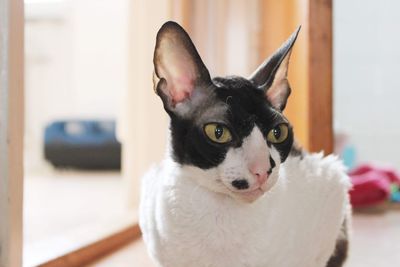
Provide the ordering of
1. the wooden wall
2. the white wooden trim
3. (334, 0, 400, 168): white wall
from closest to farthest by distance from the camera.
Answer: the white wooden trim → the wooden wall → (334, 0, 400, 168): white wall

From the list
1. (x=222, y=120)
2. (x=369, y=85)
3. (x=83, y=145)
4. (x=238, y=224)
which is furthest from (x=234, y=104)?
(x=83, y=145)

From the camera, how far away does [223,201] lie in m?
0.70

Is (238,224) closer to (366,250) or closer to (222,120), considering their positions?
(222,120)

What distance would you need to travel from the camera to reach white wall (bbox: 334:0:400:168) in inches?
99.3

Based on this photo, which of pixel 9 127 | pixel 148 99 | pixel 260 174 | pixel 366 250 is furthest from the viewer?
pixel 148 99

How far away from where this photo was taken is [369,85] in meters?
2.59

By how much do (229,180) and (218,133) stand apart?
56 millimetres

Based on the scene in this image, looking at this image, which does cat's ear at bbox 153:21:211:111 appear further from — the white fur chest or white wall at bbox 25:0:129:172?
white wall at bbox 25:0:129:172

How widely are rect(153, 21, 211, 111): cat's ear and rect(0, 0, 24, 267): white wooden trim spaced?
0.26m

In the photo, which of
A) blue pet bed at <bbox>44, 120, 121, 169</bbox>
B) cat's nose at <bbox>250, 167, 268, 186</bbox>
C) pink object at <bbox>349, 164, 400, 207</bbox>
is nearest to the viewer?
cat's nose at <bbox>250, 167, 268, 186</bbox>

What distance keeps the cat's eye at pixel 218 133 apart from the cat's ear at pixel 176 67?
66 mm

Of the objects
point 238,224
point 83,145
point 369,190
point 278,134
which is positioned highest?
point 278,134

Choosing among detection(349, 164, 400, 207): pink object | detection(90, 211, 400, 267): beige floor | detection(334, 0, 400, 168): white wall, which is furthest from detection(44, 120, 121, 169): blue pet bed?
detection(90, 211, 400, 267): beige floor

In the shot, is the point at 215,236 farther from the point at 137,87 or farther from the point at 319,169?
the point at 137,87
